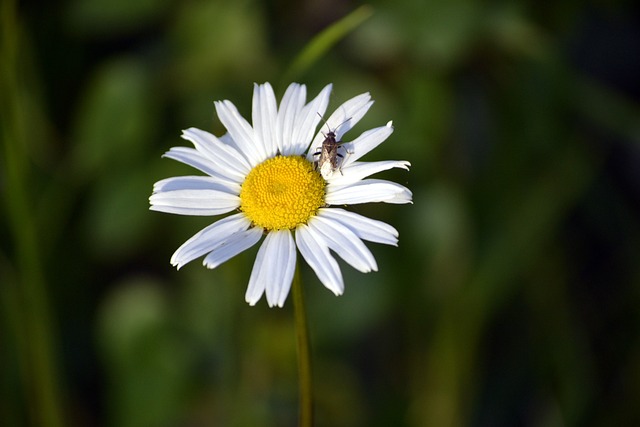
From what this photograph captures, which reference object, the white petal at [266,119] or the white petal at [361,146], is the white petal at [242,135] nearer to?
the white petal at [266,119]

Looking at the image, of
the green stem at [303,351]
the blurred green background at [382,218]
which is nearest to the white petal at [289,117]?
the green stem at [303,351]

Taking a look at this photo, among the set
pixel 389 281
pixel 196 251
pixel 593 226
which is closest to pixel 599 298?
pixel 593 226

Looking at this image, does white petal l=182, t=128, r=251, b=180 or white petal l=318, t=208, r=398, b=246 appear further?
white petal l=182, t=128, r=251, b=180

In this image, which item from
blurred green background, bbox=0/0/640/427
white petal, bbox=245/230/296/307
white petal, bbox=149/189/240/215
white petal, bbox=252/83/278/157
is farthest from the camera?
blurred green background, bbox=0/0/640/427

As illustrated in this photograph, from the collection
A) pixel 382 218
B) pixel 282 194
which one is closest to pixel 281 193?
pixel 282 194

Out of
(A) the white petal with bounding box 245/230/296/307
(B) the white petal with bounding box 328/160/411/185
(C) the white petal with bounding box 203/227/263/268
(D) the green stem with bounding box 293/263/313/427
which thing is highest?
(B) the white petal with bounding box 328/160/411/185

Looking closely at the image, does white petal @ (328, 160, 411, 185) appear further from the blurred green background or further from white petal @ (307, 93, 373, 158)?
the blurred green background

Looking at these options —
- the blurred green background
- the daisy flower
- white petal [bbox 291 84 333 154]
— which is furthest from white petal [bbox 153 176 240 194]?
the blurred green background
